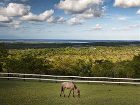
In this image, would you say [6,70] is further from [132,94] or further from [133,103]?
[133,103]

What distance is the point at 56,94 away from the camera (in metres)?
23.9

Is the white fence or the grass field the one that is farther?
the white fence

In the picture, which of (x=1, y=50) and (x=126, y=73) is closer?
(x=126, y=73)

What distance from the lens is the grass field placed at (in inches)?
837

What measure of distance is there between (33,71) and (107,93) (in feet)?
36.6

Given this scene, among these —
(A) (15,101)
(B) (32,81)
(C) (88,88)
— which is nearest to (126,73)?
(C) (88,88)

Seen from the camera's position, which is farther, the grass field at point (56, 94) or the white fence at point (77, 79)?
the white fence at point (77, 79)

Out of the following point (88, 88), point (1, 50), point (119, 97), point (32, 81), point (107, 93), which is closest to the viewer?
point (119, 97)

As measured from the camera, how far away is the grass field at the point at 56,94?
21250mm

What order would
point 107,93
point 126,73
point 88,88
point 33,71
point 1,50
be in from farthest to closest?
point 1,50, point 33,71, point 126,73, point 88,88, point 107,93

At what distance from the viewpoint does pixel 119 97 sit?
23281 millimetres

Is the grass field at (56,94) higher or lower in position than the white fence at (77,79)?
lower

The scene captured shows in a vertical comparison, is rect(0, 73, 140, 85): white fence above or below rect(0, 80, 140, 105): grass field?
above

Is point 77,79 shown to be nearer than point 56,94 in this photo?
No
